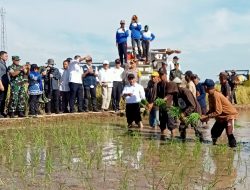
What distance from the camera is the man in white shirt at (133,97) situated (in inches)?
519

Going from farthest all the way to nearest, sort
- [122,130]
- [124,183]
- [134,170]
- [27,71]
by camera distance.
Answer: [27,71] → [122,130] → [134,170] → [124,183]

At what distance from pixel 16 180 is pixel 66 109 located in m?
9.26

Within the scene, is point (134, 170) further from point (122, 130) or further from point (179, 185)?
point (122, 130)

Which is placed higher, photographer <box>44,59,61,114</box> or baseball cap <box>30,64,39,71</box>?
baseball cap <box>30,64,39,71</box>

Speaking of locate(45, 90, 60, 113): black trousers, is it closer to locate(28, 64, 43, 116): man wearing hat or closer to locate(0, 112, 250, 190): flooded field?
locate(28, 64, 43, 116): man wearing hat

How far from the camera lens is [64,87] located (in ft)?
50.3

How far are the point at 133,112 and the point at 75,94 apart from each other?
2.55m

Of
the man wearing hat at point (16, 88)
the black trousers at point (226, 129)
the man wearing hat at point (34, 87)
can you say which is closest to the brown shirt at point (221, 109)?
the black trousers at point (226, 129)

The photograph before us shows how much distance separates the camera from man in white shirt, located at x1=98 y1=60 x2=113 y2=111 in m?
16.2

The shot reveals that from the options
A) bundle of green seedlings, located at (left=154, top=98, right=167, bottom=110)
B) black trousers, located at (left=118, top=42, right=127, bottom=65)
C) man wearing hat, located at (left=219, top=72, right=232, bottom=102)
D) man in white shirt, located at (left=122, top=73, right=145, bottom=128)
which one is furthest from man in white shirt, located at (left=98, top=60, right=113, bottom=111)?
bundle of green seedlings, located at (left=154, top=98, right=167, bottom=110)

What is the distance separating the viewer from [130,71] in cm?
1589

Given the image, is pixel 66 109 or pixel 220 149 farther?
pixel 66 109

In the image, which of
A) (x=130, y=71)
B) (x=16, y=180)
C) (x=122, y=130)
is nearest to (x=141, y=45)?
(x=130, y=71)

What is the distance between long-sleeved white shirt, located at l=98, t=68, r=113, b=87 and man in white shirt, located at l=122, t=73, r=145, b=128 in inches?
114
